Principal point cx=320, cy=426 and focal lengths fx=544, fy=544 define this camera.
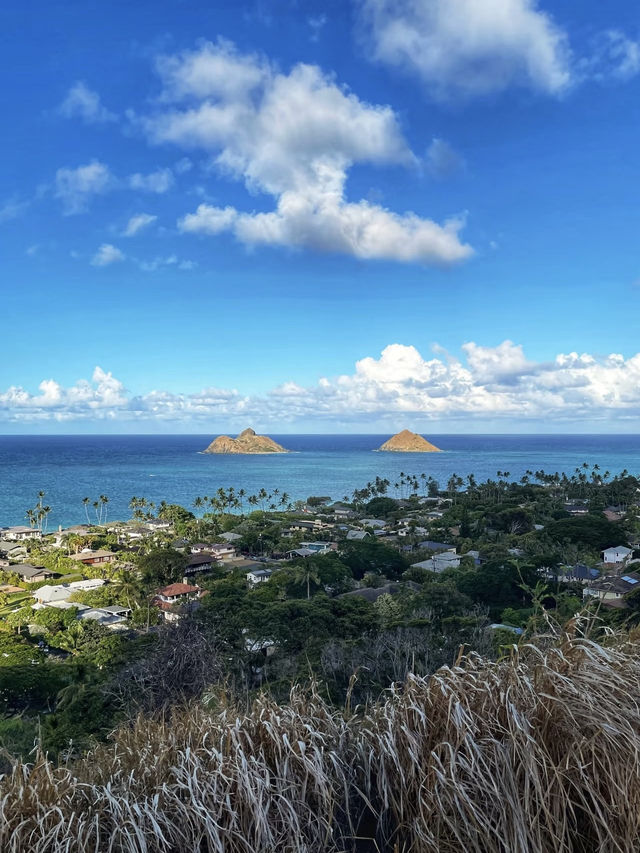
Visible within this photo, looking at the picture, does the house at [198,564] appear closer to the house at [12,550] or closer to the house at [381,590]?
the house at [381,590]

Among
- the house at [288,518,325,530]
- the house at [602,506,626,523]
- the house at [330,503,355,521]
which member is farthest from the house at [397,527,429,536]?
the house at [602,506,626,523]

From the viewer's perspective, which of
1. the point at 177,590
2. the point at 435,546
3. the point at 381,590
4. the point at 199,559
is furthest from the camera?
the point at 435,546

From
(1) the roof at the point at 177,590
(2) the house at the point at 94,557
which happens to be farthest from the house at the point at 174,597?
(2) the house at the point at 94,557

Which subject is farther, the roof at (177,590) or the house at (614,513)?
the house at (614,513)

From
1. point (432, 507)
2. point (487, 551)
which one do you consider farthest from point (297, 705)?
point (432, 507)

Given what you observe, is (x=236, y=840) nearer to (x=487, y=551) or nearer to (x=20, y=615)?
(x=20, y=615)

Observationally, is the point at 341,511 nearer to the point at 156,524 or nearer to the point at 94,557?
the point at 156,524

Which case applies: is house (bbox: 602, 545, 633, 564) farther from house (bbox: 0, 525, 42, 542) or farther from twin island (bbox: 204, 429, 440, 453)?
twin island (bbox: 204, 429, 440, 453)

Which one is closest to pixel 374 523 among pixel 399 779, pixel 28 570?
pixel 28 570
